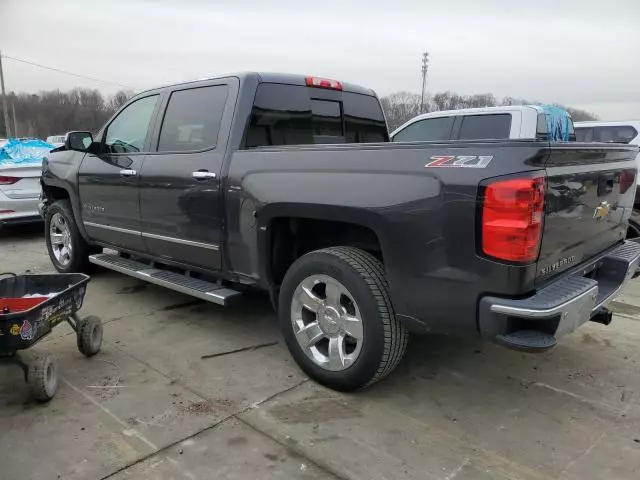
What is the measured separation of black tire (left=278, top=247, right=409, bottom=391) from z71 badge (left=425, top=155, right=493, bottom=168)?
74 cm

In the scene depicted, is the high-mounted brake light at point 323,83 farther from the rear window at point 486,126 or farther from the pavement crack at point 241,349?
the rear window at point 486,126

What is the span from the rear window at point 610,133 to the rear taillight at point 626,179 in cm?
633

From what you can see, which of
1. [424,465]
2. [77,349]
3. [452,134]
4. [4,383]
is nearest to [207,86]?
[77,349]

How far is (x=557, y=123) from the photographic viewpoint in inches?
279

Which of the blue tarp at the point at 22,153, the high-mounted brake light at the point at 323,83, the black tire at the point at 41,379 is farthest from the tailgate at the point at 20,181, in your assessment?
the black tire at the point at 41,379

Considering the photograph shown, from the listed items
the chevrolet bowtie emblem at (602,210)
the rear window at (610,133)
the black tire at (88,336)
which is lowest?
the black tire at (88,336)

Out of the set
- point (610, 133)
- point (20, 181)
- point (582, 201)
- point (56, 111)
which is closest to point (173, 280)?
point (582, 201)

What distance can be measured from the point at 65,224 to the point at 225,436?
4107 mm

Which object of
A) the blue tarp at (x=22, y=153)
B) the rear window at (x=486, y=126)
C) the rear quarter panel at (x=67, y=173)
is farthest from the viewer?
the blue tarp at (x=22, y=153)

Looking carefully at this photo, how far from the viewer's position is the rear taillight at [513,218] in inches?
96.3

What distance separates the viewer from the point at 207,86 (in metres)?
4.21

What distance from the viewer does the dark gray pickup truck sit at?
255 centimetres

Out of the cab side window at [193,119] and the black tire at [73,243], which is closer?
the cab side window at [193,119]

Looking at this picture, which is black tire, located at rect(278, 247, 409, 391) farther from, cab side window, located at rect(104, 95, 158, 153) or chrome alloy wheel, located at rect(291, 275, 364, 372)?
cab side window, located at rect(104, 95, 158, 153)
